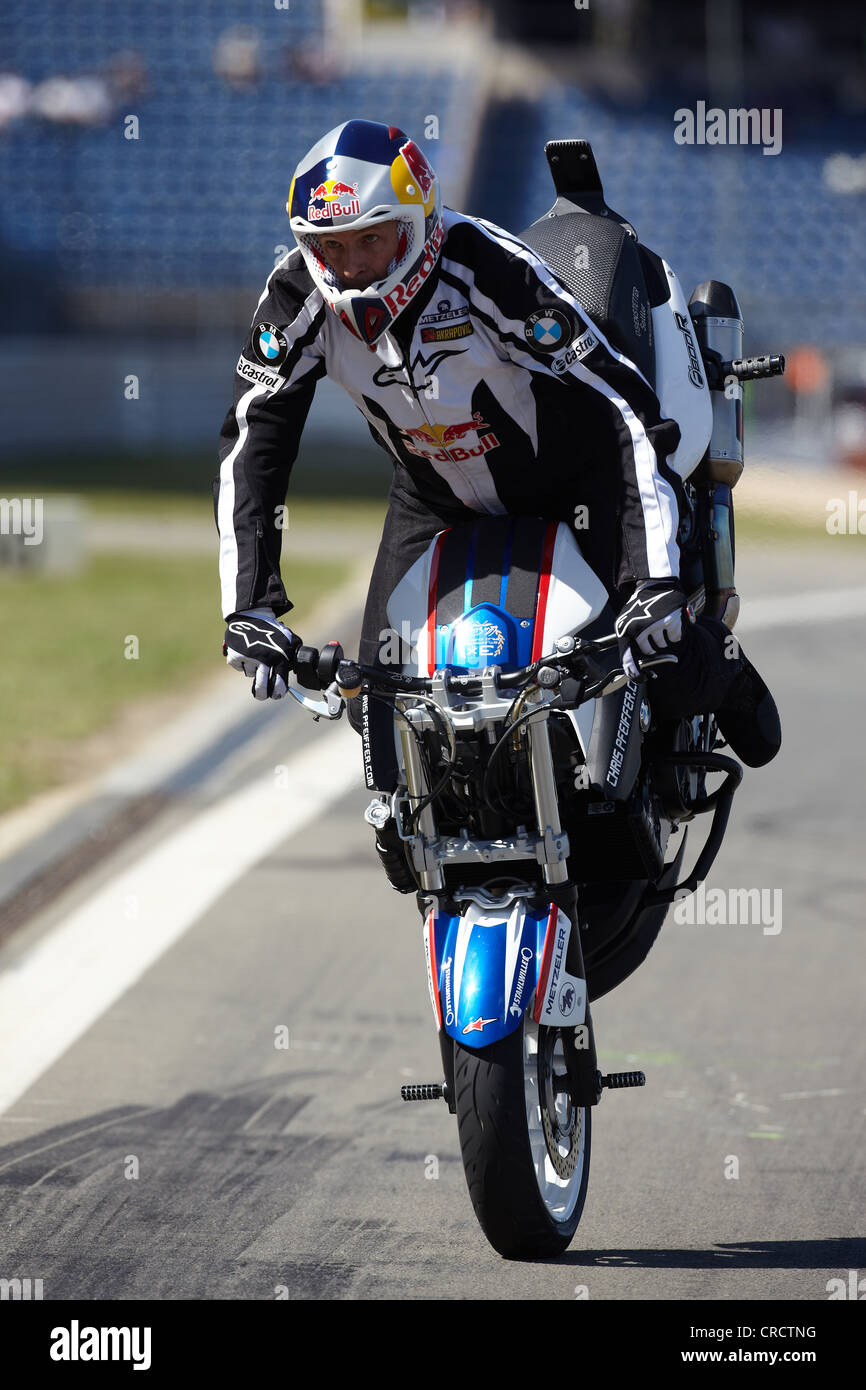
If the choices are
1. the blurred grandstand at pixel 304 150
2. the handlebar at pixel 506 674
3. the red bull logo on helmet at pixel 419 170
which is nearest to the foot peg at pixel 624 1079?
the handlebar at pixel 506 674

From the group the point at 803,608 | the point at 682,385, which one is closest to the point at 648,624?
the point at 682,385

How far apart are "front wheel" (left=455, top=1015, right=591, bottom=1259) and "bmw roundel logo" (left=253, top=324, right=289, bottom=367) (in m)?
1.49

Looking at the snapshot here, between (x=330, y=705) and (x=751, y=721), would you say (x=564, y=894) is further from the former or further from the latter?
(x=751, y=721)

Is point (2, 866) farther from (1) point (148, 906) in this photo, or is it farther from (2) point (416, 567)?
(2) point (416, 567)

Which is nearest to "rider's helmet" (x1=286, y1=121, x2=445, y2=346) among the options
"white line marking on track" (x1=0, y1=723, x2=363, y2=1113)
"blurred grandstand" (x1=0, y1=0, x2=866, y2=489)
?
"white line marking on track" (x1=0, y1=723, x2=363, y2=1113)

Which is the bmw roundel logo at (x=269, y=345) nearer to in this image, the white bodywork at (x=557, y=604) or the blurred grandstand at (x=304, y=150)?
the white bodywork at (x=557, y=604)

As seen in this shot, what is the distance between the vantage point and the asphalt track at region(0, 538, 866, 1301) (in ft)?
13.5

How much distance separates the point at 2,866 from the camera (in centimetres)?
740

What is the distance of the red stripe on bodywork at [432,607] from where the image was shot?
4.04 m

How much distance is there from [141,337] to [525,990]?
88.1 feet

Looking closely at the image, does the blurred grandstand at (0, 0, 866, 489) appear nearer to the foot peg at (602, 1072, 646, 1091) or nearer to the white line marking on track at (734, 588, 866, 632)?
the white line marking on track at (734, 588, 866, 632)

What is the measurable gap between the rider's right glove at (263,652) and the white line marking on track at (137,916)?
1.71 m

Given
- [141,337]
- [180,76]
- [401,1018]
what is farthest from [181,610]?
[180,76]

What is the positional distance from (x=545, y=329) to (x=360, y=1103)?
229 centimetres
